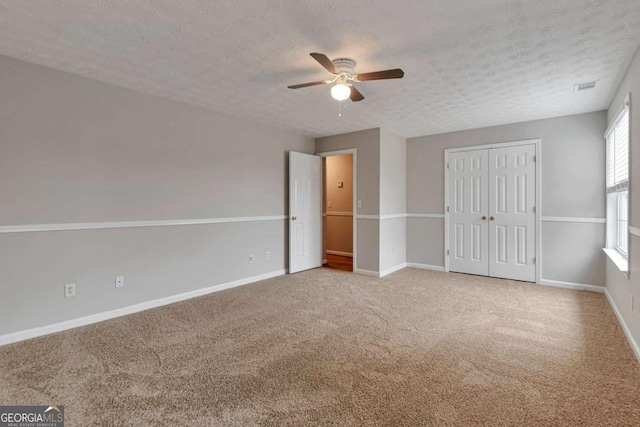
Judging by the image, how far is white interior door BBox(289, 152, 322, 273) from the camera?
5.22 metres

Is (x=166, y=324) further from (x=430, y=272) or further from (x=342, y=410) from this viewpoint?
(x=430, y=272)

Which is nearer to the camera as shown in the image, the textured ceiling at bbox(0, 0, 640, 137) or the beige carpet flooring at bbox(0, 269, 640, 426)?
the beige carpet flooring at bbox(0, 269, 640, 426)

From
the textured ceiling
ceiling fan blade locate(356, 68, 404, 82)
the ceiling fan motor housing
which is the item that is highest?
the textured ceiling

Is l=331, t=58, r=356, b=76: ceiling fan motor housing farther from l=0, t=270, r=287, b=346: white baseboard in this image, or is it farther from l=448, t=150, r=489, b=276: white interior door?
l=448, t=150, r=489, b=276: white interior door

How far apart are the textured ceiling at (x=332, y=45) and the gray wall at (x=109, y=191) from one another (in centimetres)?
30

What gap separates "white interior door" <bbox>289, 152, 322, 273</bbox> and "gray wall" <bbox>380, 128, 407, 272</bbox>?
121cm

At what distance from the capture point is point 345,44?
2.41 meters

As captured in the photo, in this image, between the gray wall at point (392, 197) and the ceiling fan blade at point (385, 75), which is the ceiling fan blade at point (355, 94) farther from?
the gray wall at point (392, 197)

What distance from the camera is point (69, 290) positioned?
299 centimetres

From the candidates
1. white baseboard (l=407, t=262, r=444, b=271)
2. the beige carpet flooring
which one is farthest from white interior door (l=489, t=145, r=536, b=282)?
the beige carpet flooring

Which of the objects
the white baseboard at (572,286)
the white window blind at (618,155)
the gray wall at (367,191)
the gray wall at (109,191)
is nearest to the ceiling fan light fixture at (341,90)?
the gray wall at (109,191)

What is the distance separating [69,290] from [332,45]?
128 inches

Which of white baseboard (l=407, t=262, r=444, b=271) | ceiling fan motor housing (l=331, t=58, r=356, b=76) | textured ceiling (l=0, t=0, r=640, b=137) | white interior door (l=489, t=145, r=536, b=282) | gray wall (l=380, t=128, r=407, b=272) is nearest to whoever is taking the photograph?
textured ceiling (l=0, t=0, r=640, b=137)

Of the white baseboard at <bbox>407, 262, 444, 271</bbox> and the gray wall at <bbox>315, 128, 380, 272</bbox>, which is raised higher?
the gray wall at <bbox>315, 128, 380, 272</bbox>
